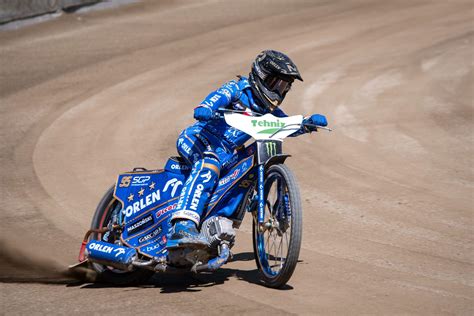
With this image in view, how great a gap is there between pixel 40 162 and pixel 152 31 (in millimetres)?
8332

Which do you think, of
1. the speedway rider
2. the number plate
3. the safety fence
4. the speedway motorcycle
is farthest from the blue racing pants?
the safety fence

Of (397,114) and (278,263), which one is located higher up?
(397,114)

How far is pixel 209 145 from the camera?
301 inches

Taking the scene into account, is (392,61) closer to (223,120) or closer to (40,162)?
(40,162)

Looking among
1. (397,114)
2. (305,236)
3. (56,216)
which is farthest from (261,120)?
(397,114)

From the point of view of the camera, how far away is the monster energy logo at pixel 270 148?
284 inches

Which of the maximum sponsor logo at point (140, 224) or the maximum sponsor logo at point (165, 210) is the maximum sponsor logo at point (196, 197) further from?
the maximum sponsor logo at point (140, 224)

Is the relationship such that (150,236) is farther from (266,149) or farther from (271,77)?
(271,77)

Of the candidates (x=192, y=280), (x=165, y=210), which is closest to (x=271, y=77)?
(x=165, y=210)

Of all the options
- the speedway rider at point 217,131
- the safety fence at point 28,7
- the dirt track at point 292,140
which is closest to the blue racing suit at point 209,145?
the speedway rider at point 217,131

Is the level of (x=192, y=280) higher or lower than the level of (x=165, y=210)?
lower

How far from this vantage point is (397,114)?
48.1ft

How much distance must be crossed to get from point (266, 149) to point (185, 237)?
102 cm

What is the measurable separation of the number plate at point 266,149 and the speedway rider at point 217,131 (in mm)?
370
